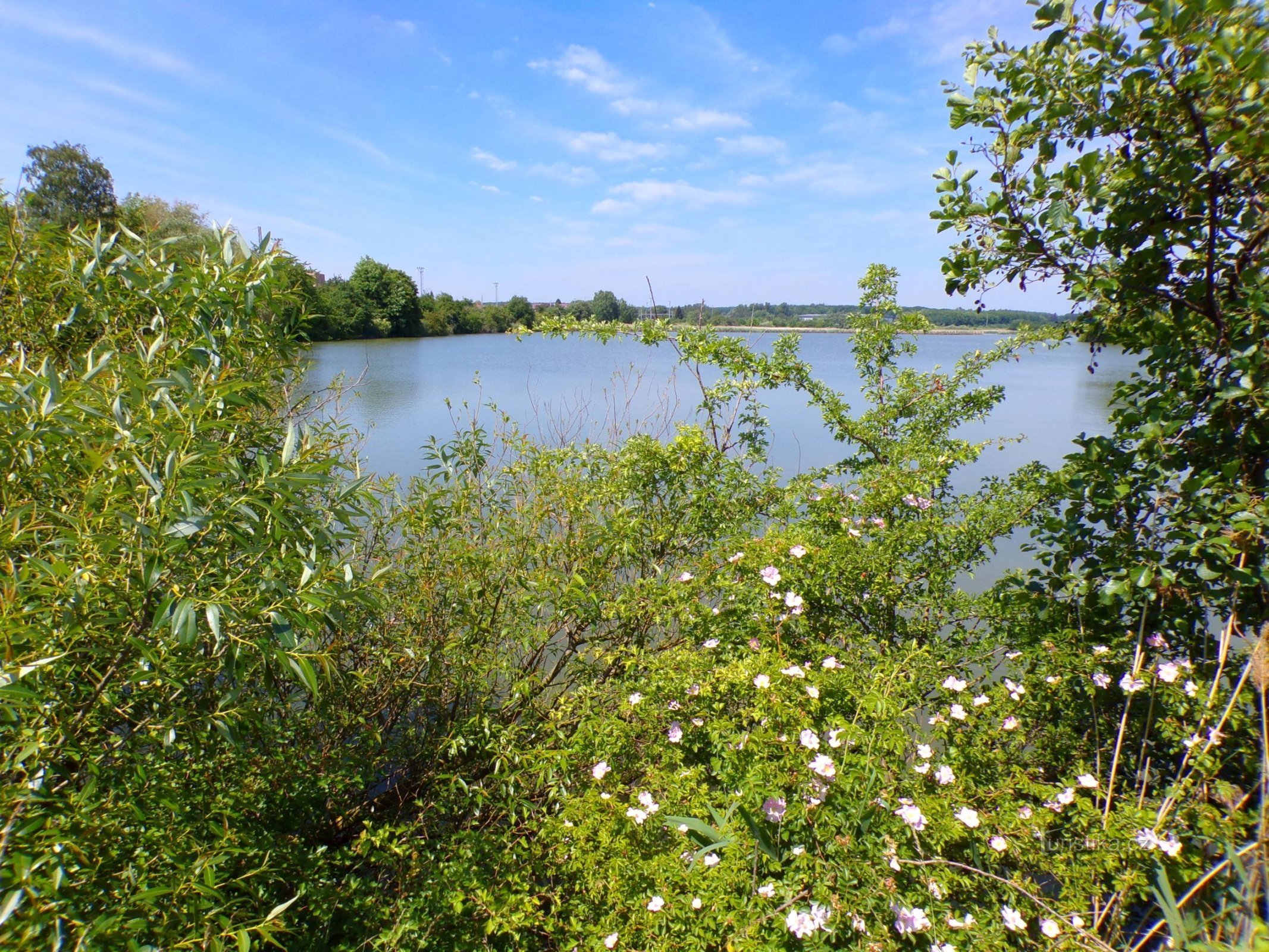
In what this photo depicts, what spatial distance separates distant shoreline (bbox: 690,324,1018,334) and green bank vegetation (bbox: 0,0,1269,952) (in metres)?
1.23

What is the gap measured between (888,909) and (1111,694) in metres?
1.14

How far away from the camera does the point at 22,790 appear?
3.71ft

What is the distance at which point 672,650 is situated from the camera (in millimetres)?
2449

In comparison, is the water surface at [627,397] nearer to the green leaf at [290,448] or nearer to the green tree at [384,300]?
the green leaf at [290,448]

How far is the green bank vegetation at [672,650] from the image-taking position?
1.35 meters

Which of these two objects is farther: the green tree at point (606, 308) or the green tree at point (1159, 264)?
the green tree at point (606, 308)

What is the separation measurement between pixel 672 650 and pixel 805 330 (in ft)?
8.25

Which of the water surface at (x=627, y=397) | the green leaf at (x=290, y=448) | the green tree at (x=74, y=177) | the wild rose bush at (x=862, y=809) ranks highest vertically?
the green tree at (x=74, y=177)

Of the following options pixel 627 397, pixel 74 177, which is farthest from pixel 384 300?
pixel 627 397

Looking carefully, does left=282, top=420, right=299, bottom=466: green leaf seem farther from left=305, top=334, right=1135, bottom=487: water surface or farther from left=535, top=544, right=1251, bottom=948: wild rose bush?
left=305, top=334, right=1135, bottom=487: water surface

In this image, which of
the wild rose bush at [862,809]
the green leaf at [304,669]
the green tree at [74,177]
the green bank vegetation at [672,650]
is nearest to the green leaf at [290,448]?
the green bank vegetation at [672,650]

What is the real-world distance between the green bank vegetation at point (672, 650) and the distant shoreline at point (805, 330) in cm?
123

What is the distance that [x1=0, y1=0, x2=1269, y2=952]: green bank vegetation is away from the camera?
1353 millimetres

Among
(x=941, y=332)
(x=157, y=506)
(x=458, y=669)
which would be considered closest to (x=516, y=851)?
(x=458, y=669)
